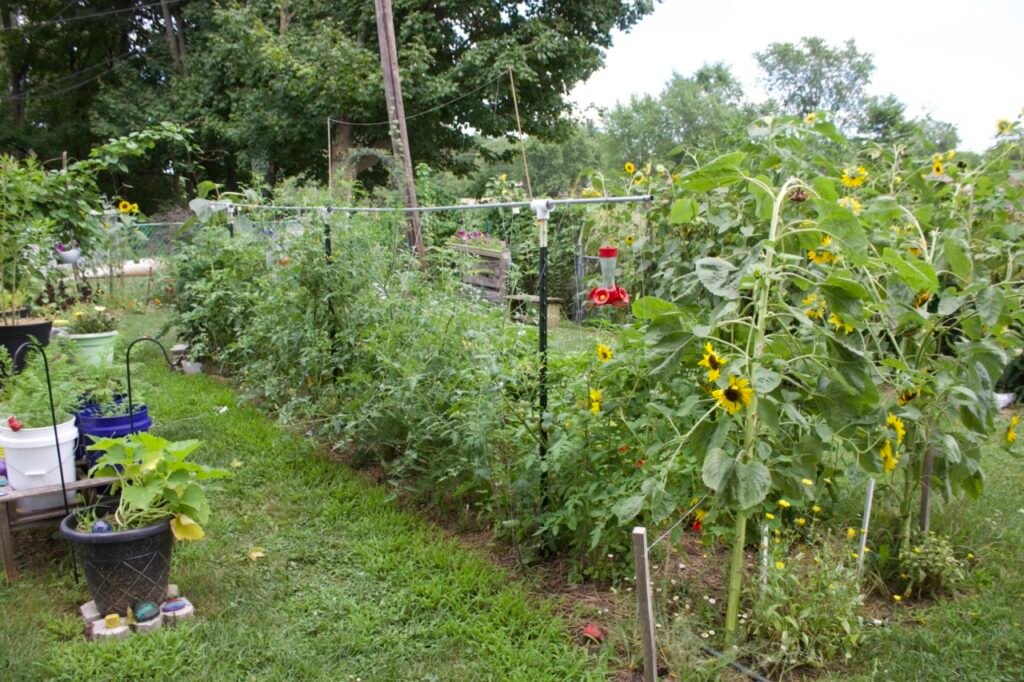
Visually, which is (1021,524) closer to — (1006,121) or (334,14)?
(1006,121)

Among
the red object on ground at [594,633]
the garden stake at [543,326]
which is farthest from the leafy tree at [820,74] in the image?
the red object on ground at [594,633]

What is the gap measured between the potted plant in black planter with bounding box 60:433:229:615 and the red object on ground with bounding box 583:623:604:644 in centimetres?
136

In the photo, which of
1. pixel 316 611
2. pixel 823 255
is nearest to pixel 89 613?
pixel 316 611

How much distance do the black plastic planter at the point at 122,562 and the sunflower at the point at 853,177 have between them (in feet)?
8.99

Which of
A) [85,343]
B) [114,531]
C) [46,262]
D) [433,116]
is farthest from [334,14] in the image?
[114,531]

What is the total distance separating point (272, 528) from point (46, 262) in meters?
3.68

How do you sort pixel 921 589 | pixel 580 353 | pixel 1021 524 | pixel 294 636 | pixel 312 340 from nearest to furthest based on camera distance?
pixel 294 636 < pixel 921 589 < pixel 580 353 < pixel 1021 524 < pixel 312 340

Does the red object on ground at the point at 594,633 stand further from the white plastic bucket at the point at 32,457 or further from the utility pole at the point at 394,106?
the utility pole at the point at 394,106

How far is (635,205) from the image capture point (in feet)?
10.2

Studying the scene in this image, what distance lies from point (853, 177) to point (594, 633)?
6.36ft

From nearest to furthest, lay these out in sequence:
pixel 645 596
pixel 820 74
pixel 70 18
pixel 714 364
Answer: pixel 645 596 < pixel 714 364 < pixel 70 18 < pixel 820 74

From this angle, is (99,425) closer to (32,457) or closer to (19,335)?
(32,457)

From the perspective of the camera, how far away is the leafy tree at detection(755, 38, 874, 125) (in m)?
39.1

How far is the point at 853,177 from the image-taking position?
8.60ft
